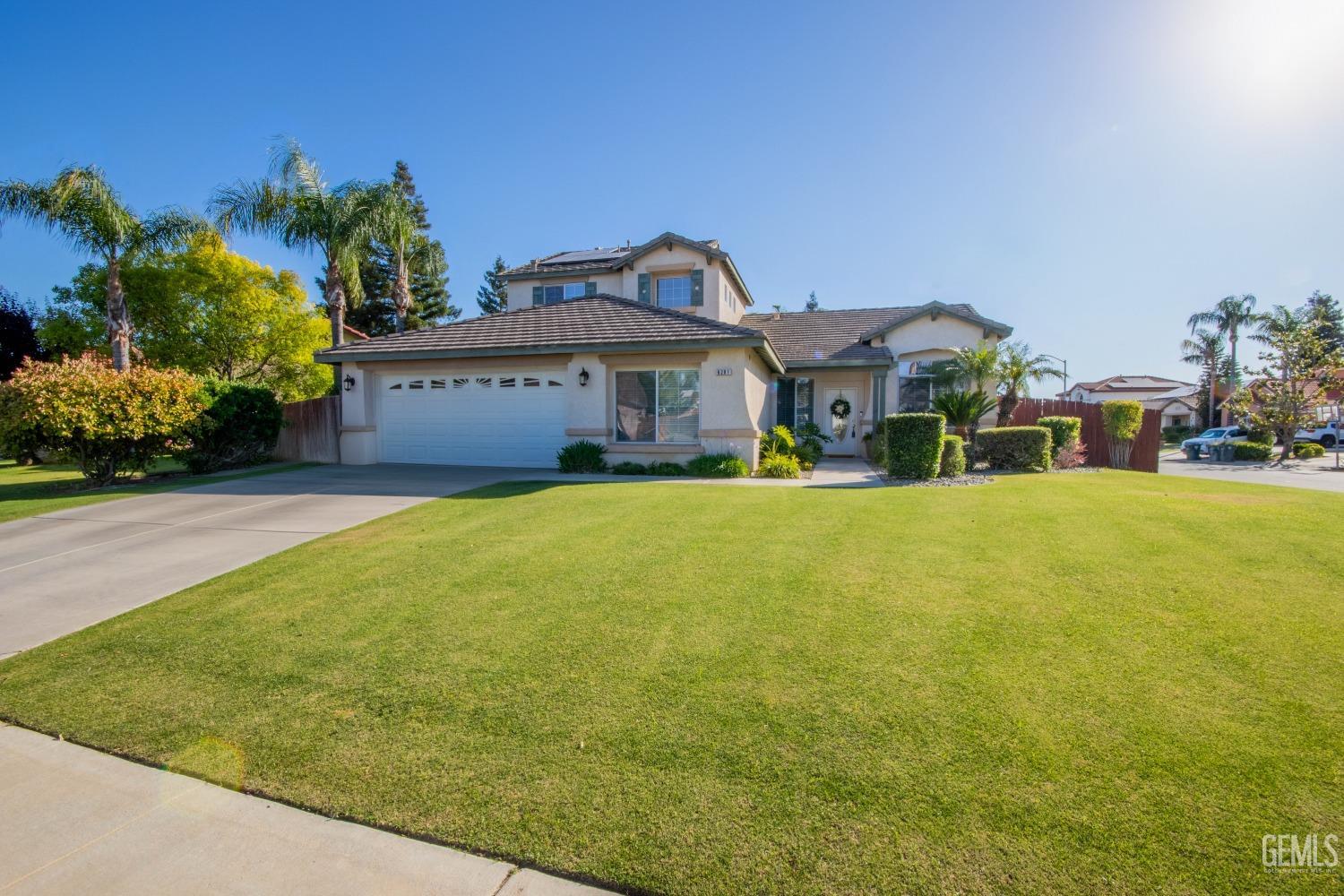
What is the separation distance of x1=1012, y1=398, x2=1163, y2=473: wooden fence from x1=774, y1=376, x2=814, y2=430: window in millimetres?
6153

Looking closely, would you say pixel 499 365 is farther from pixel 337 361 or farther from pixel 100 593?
pixel 100 593

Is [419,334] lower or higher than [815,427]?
higher

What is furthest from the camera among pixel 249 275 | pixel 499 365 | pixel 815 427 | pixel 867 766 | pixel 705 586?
pixel 249 275

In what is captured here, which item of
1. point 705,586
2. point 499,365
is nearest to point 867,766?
point 705,586

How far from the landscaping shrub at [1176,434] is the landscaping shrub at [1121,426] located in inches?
1356

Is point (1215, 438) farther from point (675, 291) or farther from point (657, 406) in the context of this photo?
point (657, 406)

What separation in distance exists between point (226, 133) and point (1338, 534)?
20.9m

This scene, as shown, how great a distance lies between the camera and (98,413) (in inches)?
455

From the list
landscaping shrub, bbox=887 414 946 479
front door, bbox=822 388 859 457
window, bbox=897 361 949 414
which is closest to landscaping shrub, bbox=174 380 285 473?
landscaping shrub, bbox=887 414 946 479

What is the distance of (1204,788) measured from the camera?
99.9 inches

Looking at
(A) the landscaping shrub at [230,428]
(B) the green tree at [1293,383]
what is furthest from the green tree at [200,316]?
(B) the green tree at [1293,383]

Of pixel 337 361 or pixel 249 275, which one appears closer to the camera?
pixel 337 361

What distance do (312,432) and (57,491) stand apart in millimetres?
5582

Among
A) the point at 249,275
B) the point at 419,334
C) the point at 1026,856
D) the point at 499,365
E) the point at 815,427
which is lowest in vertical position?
the point at 1026,856
